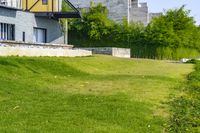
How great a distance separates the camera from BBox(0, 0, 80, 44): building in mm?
34781

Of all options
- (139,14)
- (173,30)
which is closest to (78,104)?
(173,30)

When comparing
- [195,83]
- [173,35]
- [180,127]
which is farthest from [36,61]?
[173,35]

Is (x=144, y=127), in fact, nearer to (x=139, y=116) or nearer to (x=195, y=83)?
(x=139, y=116)

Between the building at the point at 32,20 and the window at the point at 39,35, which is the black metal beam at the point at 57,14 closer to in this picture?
the building at the point at 32,20

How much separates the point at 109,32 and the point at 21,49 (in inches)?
1140

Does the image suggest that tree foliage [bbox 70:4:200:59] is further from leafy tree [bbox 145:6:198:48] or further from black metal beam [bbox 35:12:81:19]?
black metal beam [bbox 35:12:81:19]

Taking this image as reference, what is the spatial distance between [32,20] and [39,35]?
215 cm

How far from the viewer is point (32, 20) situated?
3812 centimetres

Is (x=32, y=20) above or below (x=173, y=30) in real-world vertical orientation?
above

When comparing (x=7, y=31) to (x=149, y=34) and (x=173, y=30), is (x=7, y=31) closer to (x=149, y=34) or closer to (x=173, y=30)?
(x=149, y=34)

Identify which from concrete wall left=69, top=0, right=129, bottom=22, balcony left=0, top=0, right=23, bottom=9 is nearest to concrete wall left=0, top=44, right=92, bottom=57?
balcony left=0, top=0, right=23, bottom=9

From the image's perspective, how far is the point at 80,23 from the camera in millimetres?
53625

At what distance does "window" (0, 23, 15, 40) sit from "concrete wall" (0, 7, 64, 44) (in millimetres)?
257

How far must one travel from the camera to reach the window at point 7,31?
113 feet
